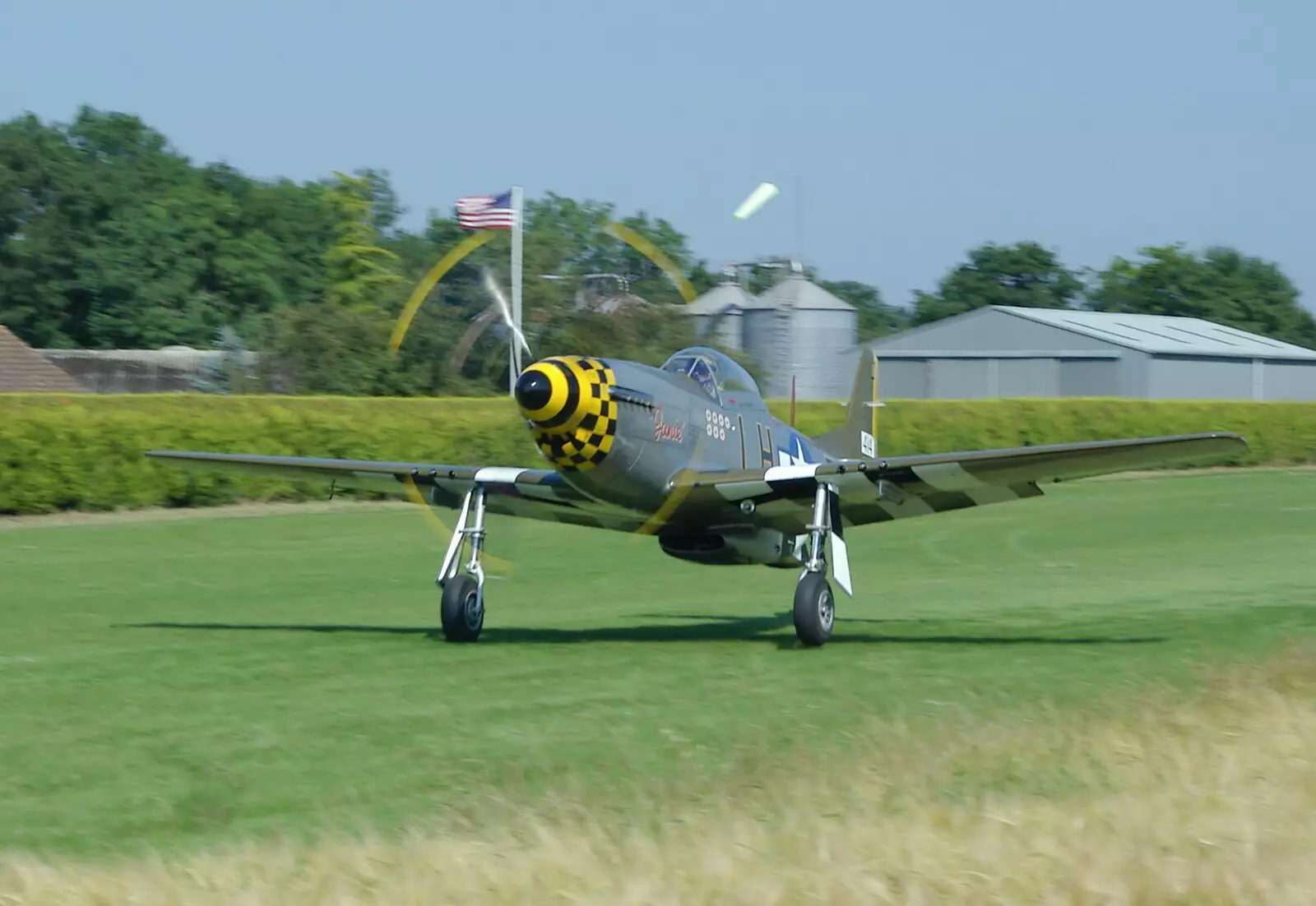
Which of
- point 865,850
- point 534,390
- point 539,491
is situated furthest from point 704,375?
point 865,850

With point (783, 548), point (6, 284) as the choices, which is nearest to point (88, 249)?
point (6, 284)

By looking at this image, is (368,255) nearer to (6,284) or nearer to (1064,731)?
(6,284)

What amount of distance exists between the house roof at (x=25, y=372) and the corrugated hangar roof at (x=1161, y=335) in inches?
1575

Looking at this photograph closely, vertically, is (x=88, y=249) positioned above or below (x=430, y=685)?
above

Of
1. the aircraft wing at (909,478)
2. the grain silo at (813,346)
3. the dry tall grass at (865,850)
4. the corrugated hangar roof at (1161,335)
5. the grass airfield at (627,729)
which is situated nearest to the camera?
the dry tall grass at (865,850)

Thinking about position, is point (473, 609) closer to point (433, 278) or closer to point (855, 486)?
point (433, 278)

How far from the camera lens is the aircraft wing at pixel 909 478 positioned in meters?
13.7

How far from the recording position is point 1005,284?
126m

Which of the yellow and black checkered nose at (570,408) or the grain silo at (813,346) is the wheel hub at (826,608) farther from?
the grain silo at (813,346)

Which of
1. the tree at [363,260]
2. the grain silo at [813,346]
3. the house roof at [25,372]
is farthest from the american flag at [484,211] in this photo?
the house roof at [25,372]

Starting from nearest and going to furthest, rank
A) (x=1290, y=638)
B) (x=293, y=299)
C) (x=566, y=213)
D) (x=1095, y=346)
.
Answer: (x=1290, y=638) → (x=566, y=213) → (x=1095, y=346) → (x=293, y=299)

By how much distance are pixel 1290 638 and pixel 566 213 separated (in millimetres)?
9288

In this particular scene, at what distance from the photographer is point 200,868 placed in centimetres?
639

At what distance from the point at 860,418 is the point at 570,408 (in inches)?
253
